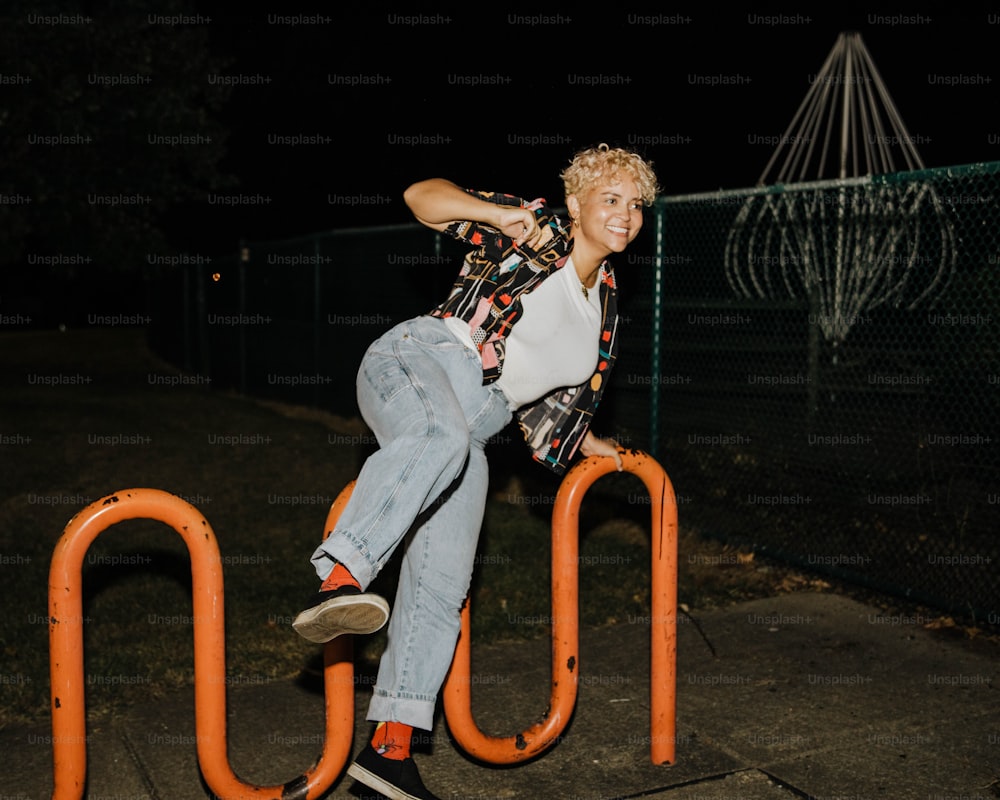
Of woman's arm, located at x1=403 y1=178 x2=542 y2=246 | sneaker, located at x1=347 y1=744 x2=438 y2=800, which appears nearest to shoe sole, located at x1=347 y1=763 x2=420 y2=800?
sneaker, located at x1=347 y1=744 x2=438 y2=800

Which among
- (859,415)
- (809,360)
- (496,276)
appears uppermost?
(496,276)

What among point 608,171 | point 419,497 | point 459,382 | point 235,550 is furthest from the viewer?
point 235,550

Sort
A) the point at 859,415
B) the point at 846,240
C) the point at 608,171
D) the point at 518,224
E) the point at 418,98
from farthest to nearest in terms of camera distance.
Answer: the point at 418,98
the point at 846,240
the point at 859,415
the point at 608,171
the point at 518,224

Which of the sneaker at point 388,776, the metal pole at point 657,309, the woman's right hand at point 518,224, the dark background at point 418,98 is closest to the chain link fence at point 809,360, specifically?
the metal pole at point 657,309

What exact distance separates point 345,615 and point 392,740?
61 cm

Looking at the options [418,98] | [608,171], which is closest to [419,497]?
[608,171]

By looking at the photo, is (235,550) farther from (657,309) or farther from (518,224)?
(518,224)

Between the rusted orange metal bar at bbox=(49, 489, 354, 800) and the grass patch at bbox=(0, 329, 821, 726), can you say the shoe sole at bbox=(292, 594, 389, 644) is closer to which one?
the rusted orange metal bar at bbox=(49, 489, 354, 800)

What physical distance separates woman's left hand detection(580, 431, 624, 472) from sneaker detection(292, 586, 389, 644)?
109 centimetres

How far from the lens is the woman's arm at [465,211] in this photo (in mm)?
3066

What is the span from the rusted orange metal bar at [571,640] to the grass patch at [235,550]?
1.27 m

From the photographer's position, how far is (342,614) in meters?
2.73

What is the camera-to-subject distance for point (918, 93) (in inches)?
599

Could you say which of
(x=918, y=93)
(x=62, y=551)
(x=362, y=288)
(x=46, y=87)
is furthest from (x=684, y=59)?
(x=62, y=551)
